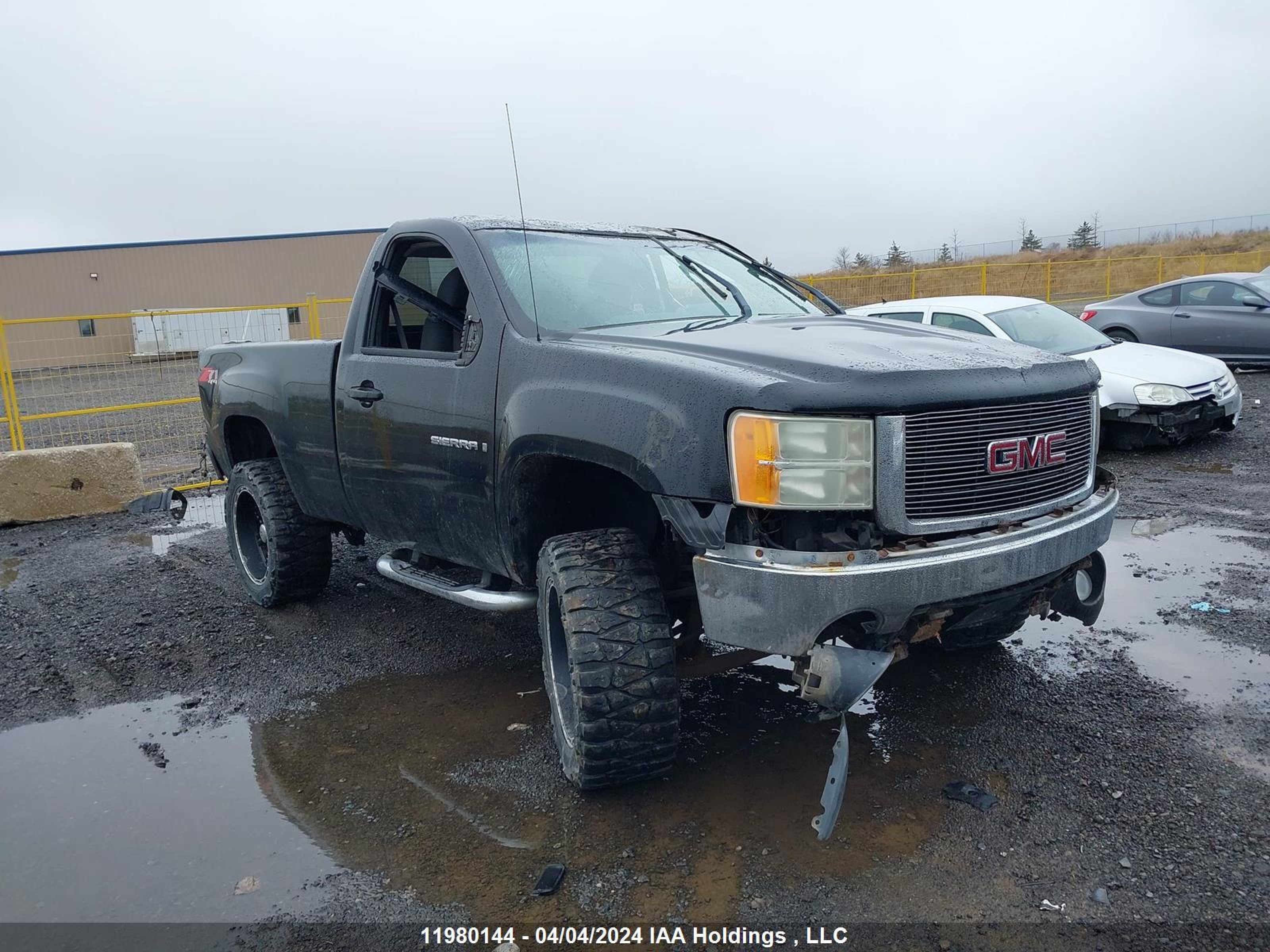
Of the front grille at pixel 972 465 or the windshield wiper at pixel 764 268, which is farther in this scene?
the windshield wiper at pixel 764 268

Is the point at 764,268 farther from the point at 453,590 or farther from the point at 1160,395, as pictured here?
the point at 1160,395

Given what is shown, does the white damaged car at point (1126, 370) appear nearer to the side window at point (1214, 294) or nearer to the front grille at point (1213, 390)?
the front grille at point (1213, 390)

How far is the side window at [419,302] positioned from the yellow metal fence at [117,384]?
578 cm

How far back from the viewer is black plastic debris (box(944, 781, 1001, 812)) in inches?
125

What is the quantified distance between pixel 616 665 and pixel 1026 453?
1.47 m

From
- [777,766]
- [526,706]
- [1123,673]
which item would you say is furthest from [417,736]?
[1123,673]

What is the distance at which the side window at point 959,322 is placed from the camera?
29.5 feet

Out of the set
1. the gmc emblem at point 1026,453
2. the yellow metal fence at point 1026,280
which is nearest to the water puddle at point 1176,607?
the gmc emblem at point 1026,453

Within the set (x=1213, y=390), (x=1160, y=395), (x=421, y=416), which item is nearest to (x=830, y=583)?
(x=421, y=416)

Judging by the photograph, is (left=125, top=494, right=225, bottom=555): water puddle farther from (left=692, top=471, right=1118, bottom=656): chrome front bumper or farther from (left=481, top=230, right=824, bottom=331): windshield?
(left=692, top=471, right=1118, bottom=656): chrome front bumper

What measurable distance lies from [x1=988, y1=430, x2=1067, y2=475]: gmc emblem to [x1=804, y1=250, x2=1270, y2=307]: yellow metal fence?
21.6 meters

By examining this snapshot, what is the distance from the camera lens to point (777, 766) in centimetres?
349

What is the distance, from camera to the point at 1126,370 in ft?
29.1

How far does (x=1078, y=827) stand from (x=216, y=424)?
16.4ft
